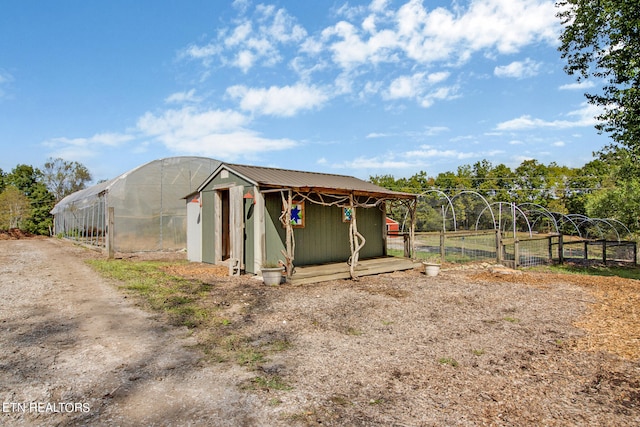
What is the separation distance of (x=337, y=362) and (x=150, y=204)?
47.2 feet

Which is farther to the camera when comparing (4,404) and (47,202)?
(47,202)

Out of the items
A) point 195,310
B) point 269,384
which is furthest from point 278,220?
point 269,384

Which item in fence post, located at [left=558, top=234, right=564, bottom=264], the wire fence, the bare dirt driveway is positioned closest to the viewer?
the bare dirt driveway

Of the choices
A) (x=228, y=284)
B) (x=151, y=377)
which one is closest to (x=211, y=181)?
(x=228, y=284)

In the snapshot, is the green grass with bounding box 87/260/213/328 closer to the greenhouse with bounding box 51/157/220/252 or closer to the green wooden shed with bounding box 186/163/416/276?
the green wooden shed with bounding box 186/163/416/276

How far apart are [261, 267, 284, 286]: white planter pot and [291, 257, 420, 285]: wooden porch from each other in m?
0.41

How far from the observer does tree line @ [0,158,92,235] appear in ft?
96.3

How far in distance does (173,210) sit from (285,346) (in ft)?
44.4

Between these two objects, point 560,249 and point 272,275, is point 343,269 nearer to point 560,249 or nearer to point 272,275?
point 272,275

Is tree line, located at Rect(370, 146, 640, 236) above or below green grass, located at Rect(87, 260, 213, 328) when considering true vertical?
above

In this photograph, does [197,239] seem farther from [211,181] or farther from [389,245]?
[389,245]

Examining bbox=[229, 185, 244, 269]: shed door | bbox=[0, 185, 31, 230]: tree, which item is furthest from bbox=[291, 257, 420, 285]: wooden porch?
bbox=[0, 185, 31, 230]: tree

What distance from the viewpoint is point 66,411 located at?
2949 mm

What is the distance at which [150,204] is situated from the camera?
52.3 ft
